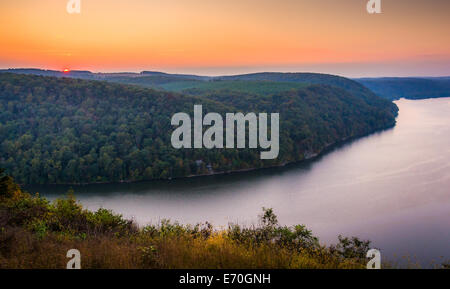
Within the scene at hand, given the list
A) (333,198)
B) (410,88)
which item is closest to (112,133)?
(333,198)

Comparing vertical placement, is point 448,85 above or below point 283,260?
above

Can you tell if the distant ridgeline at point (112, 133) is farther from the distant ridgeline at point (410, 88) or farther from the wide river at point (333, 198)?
the distant ridgeline at point (410, 88)

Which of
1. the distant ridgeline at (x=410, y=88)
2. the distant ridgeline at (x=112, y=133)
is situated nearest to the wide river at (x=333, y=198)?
the distant ridgeline at (x=112, y=133)

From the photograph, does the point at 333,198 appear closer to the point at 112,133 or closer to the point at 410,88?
the point at 112,133

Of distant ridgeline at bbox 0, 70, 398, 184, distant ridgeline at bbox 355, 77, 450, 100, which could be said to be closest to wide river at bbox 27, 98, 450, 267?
distant ridgeline at bbox 0, 70, 398, 184

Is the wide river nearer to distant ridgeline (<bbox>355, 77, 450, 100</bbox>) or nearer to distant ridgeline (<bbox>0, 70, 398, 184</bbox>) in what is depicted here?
distant ridgeline (<bbox>0, 70, 398, 184</bbox>)
